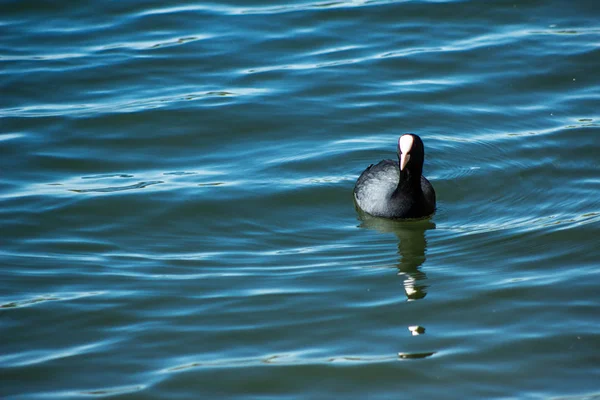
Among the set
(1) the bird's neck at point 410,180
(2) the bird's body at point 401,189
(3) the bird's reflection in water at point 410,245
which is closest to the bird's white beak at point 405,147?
(2) the bird's body at point 401,189

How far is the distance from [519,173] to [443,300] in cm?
294

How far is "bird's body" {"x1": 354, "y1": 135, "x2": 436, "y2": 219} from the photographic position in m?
7.77

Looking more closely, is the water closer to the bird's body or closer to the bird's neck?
the bird's body

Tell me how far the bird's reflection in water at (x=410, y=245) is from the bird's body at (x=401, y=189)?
2.9 inches

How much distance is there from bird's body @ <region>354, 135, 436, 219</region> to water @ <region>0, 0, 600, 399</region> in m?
0.14

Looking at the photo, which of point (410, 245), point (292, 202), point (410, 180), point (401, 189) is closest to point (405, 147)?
point (410, 180)

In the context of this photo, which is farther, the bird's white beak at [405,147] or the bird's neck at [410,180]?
the bird's neck at [410,180]

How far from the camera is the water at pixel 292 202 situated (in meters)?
5.54

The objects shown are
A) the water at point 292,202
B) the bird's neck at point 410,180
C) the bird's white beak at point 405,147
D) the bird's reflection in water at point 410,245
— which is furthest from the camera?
the bird's neck at point 410,180

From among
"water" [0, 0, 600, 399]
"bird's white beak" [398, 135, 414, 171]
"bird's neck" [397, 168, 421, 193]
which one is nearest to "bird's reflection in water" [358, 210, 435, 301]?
"water" [0, 0, 600, 399]

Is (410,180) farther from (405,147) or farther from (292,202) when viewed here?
(292,202)

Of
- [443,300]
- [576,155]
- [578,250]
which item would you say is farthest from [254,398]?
[576,155]

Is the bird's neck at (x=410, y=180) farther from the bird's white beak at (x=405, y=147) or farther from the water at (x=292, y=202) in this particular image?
the water at (x=292, y=202)

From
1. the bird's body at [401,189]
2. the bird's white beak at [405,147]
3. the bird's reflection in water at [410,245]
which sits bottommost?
the bird's reflection in water at [410,245]
